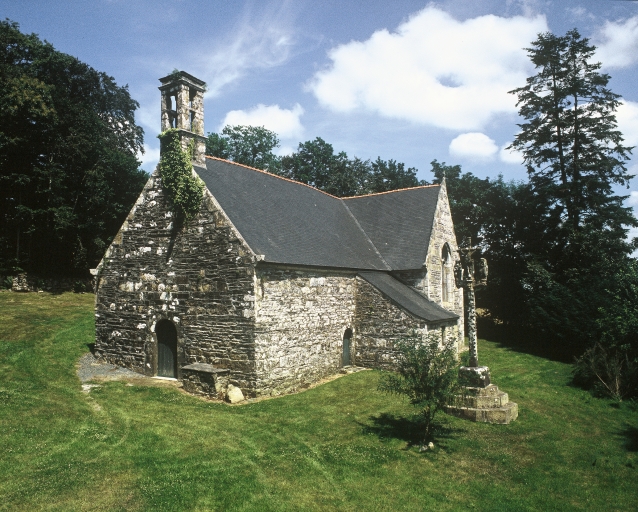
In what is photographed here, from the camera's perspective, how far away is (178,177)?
52.7 feet

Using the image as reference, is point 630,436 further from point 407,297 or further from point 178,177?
point 178,177

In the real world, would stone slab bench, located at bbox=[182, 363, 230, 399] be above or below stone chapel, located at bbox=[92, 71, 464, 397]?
below

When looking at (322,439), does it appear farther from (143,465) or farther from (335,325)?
(335,325)

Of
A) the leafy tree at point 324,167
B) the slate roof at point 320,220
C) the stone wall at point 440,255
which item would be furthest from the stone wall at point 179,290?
the leafy tree at point 324,167

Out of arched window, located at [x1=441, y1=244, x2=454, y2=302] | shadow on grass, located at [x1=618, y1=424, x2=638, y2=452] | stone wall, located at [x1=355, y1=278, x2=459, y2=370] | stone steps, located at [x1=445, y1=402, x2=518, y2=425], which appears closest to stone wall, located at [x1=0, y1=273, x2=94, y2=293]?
stone wall, located at [x1=355, y1=278, x2=459, y2=370]

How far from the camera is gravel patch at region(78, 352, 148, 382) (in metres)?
15.7

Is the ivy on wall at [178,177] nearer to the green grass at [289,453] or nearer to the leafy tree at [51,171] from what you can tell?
the green grass at [289,453]

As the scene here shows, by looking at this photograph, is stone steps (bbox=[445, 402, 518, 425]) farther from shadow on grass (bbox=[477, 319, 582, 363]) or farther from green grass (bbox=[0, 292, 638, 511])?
shadow on grass (bbox=[477, 319, 582, 363])

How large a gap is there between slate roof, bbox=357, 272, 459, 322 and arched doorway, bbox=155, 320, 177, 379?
26.9ft

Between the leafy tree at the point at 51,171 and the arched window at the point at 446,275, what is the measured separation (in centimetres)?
2365

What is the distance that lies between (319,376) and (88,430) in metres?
8.74

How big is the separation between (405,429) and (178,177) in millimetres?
11131

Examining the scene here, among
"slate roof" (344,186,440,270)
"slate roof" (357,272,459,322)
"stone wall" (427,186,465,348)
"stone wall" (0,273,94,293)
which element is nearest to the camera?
"slate roof" (357,272,459,322)

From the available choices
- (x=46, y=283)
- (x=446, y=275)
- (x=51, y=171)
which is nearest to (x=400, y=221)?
(x=446, y=275)
